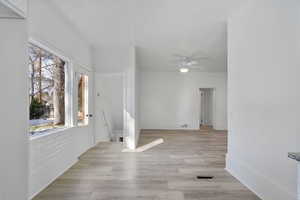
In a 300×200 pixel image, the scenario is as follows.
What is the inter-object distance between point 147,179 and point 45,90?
222 cm

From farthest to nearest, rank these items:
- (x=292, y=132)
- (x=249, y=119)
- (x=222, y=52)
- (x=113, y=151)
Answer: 1. (x=222, y=52)
2. (x=113, y=151)
3. (x=249, y=119)
4. (x=292, y=132)

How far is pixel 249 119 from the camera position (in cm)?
262

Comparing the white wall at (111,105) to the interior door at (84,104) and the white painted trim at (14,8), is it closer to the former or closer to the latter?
the interior door at (84,104)

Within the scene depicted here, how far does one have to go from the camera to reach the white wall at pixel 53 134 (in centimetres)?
241

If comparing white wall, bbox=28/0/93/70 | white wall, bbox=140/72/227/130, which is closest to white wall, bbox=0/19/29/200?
white wall, bbox=28/0/93/70

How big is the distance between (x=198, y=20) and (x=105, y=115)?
430cm

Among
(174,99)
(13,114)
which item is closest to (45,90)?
(13,114)

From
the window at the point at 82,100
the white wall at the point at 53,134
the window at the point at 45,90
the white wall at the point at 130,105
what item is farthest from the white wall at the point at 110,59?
the window at the point at 45,90

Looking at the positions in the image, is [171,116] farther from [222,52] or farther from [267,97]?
[267,97]

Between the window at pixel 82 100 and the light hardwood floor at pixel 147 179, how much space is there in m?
0.83

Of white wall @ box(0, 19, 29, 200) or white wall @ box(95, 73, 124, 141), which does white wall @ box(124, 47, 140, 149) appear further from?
white wall @ box(0, 19, 29, 200)

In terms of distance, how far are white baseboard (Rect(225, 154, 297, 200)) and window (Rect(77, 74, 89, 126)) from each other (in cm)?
338

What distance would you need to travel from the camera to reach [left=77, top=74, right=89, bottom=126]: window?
4.34 m

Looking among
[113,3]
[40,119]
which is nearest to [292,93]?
[113,3]
